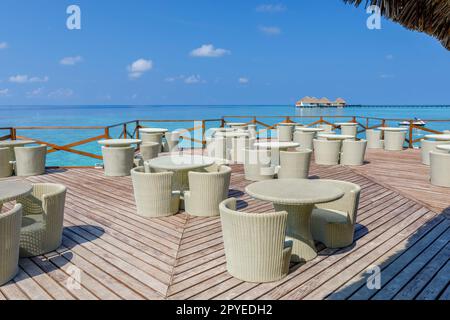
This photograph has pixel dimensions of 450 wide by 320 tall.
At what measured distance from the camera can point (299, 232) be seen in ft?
9.66

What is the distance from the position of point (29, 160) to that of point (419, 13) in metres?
6.89

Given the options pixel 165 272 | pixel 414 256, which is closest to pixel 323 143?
pixel 414 256

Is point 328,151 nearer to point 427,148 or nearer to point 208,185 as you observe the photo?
point 427,148

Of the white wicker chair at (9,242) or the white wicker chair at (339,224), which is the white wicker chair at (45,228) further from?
the white wicker chair at (339,224)

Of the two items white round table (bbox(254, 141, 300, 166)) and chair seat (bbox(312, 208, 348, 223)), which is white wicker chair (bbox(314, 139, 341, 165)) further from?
chair seat (bbox(312, 208, 348, 223))

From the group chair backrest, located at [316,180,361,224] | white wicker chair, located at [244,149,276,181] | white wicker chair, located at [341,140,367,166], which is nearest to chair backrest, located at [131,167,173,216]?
chair backrest, located at [316,180,361,224]

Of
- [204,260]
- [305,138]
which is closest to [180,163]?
[204,260]

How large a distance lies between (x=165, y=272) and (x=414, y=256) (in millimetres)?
2240

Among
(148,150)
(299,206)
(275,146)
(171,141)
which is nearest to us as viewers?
(299,206)

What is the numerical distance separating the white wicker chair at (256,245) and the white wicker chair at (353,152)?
5.68 metres

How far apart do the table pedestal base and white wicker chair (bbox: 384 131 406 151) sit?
8.61 meters
